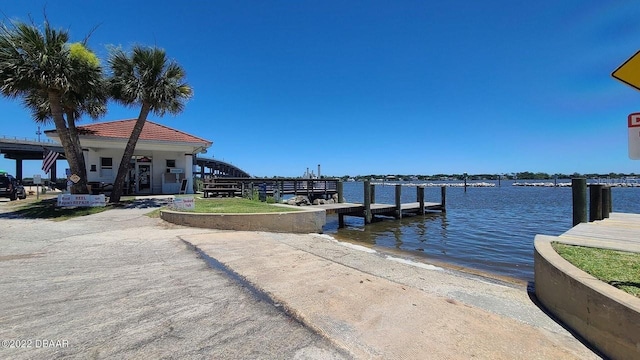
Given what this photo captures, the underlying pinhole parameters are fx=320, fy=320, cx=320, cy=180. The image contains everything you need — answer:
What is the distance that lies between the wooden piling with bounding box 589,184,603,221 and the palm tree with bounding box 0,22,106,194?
19662mm

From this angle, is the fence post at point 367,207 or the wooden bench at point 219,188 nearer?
the fence post at point 367,207

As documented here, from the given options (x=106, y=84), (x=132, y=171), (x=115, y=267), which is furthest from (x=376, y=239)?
(x=132, y=171)

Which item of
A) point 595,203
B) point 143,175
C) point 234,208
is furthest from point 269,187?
point 595,203

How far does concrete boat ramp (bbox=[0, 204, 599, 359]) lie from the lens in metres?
2.97

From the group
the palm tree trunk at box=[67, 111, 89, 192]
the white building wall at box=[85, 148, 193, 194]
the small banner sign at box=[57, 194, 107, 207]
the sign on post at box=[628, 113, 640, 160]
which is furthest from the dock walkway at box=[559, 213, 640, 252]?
the white building wall at box=[85, 148, 193, 194]

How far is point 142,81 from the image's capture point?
1548cm

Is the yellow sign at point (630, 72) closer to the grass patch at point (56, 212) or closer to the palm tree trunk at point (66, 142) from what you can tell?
the grass patch at point (56, 212)

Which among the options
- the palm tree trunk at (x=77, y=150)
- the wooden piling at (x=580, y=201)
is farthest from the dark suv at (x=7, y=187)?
the wooden piling at (x=580, y=201)

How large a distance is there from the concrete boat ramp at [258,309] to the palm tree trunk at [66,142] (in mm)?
9793

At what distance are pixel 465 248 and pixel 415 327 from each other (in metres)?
9.48

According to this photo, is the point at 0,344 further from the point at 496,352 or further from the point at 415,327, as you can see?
the point at 496,352

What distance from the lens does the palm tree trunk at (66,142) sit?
13836 millimetres

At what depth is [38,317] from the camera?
140 inches

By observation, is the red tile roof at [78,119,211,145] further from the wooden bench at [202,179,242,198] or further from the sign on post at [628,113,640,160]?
the sign on post at [628,113,640,160]
